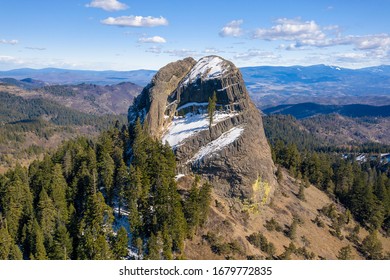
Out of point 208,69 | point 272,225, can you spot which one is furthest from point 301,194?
point 208,69

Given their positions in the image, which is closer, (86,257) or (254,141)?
(86,257)

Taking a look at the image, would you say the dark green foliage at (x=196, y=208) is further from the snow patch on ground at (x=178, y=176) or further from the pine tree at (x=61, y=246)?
the pine tree at (x=61, y=246)

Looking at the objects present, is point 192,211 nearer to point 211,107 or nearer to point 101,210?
point 101,210

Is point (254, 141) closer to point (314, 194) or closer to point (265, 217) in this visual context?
point (265, 217)

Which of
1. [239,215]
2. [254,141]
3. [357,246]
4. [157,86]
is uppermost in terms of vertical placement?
[157,86]

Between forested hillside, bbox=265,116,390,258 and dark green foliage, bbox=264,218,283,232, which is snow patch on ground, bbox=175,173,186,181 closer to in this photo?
dark green foliage, bbox=264,218,283,232

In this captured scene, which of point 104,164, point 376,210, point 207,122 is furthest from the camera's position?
point 376,210

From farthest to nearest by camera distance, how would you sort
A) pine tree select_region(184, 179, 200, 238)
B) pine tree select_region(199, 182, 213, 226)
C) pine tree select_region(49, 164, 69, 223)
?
pine tree select_region(199, 182, 213, 226) < pine tree select_region(184, 179, 200, 238) < pine tree select_region(49, 164, 69, 223)

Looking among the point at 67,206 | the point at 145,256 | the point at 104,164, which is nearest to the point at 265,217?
the point at 145,256

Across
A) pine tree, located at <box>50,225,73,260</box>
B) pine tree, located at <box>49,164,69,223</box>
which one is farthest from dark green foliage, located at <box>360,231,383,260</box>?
pine tree, located at <box>49,164,69,223</box>
